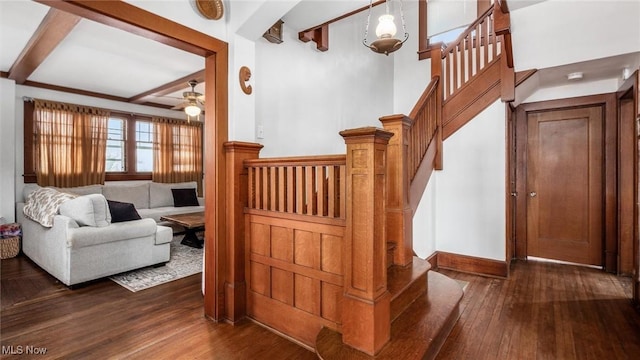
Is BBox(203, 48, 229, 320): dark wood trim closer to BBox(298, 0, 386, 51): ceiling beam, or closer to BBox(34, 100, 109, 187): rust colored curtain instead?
BBox(298, 0, 386, 51): ceiling beam

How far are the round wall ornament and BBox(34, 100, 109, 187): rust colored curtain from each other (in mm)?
Answer: 4447

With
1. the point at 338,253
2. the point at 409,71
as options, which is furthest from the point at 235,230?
the point at 409,71

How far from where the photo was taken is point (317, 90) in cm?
354

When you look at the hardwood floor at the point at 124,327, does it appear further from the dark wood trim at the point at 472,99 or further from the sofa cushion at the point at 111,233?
the dark wood trim at the point at 472,99

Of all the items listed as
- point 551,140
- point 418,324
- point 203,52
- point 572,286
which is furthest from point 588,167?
point 203,52

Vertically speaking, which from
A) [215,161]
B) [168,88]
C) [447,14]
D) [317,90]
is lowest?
[215,161]

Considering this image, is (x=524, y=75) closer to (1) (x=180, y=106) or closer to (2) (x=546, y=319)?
(2) (x=546, y=319)

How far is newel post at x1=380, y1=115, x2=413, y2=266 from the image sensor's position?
2.34 meters

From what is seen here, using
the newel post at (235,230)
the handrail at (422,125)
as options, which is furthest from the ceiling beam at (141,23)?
the handrail at (422,125)

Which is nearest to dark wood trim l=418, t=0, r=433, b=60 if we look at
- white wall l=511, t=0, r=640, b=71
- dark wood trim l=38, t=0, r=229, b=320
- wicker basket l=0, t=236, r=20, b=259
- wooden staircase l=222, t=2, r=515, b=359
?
Result: white wall l=511, t=0, r=640, b=71

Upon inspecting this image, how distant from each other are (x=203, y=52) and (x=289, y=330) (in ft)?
6.97

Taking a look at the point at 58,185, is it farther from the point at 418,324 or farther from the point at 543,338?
the point at 543,338

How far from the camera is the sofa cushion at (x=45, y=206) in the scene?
131 inches

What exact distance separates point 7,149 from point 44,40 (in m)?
2.34
